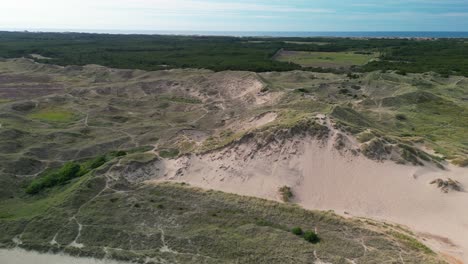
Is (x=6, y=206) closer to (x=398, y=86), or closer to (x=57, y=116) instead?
(x=57, y=116)

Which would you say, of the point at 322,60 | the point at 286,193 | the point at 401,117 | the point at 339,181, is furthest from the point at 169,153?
the point at 322,60

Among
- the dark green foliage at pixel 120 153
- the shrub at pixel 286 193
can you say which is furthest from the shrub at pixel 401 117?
the dark green foliage at pixel 120 153

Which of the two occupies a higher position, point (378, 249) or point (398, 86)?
point (398, 86)

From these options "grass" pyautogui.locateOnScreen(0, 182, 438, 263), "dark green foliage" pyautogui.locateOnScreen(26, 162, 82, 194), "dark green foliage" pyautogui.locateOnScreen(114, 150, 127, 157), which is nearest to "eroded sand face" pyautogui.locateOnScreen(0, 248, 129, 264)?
"grass" pyautogui.locateOnScreen(0, 182, 438, 263)

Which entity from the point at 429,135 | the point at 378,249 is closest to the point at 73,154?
the point at 378,249

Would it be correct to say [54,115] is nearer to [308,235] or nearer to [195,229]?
A: [195,229]
